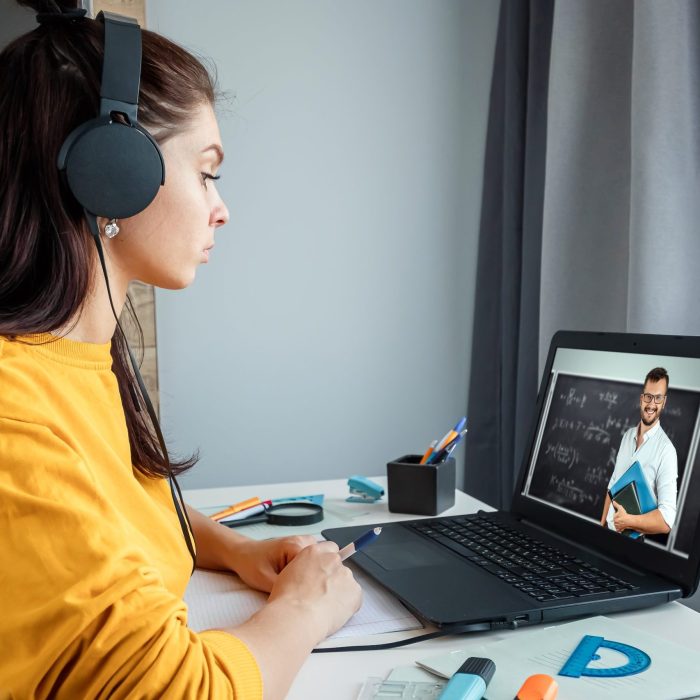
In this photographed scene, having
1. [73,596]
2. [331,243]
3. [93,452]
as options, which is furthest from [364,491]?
[331,243]

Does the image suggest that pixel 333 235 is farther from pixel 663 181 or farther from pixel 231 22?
pixel 663 181

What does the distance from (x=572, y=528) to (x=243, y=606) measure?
0.38 meters

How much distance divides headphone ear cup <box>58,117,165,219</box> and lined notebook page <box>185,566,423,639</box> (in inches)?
15.1

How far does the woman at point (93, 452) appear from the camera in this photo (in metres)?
0.47

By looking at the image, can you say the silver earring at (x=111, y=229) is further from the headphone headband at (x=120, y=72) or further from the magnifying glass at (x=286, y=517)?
the magnifying glass at (x=286, y=517)

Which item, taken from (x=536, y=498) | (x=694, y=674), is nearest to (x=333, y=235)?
(x=536, y=498)

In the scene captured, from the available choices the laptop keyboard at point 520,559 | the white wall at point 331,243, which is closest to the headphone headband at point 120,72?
the laptop keyboard at point 520,559

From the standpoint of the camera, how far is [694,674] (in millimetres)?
556

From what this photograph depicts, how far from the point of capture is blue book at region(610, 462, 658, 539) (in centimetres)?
76

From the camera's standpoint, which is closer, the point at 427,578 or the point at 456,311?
the point at 427,578

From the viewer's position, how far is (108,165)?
0.58 meters

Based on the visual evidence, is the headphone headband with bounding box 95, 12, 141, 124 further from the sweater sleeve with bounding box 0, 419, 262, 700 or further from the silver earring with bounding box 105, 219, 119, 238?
the sweater sleeve with bounding box 0, 419, 262, 700

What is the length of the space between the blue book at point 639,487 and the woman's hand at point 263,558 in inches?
13.3

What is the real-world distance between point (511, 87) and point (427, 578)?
48.2 inches
